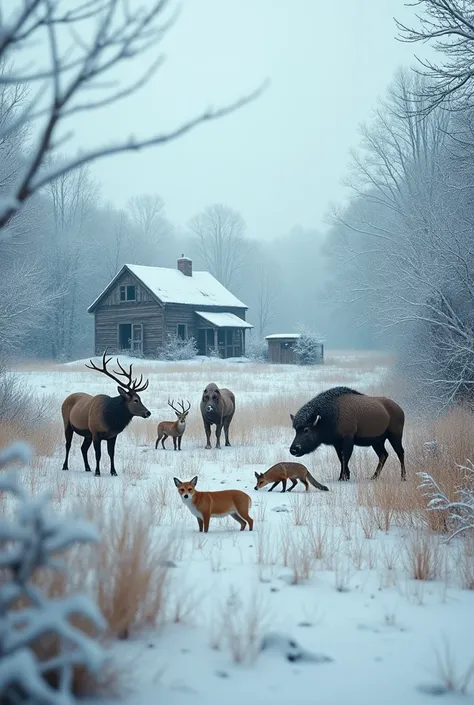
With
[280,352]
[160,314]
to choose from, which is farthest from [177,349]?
[280,352]

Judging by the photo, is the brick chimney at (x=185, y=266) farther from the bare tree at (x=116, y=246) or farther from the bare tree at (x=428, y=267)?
the bare tree at (x=428, y=267)

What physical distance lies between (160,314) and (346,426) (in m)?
29.6

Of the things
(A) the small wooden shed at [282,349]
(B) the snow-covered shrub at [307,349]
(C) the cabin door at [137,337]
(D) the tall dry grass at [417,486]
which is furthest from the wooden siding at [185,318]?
(D) the tall dry grass at [417,486]

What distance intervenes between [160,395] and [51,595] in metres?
17.2

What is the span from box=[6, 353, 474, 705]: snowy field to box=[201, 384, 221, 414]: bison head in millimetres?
4154

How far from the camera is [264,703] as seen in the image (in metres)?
2.48

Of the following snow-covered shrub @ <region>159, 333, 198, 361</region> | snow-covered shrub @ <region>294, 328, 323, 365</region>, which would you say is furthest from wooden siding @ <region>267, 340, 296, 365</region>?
snow-covered shrub @ <region>159, 333, 198, 361</region>

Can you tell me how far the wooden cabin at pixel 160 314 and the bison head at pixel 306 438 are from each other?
28658 millimetres

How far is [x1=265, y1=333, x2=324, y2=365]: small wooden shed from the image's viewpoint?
38653mm

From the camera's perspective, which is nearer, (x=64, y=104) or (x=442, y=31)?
(x=64, y=104)

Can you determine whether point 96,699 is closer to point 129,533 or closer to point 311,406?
point 129,533

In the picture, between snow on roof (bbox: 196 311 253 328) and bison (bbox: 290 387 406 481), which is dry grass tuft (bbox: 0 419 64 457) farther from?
snow on roof (bbox: 196 311 253 328)

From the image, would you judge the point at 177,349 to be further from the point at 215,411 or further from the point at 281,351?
the point at 215,411

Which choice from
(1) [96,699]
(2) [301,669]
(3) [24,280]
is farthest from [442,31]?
(3) [24,280]
